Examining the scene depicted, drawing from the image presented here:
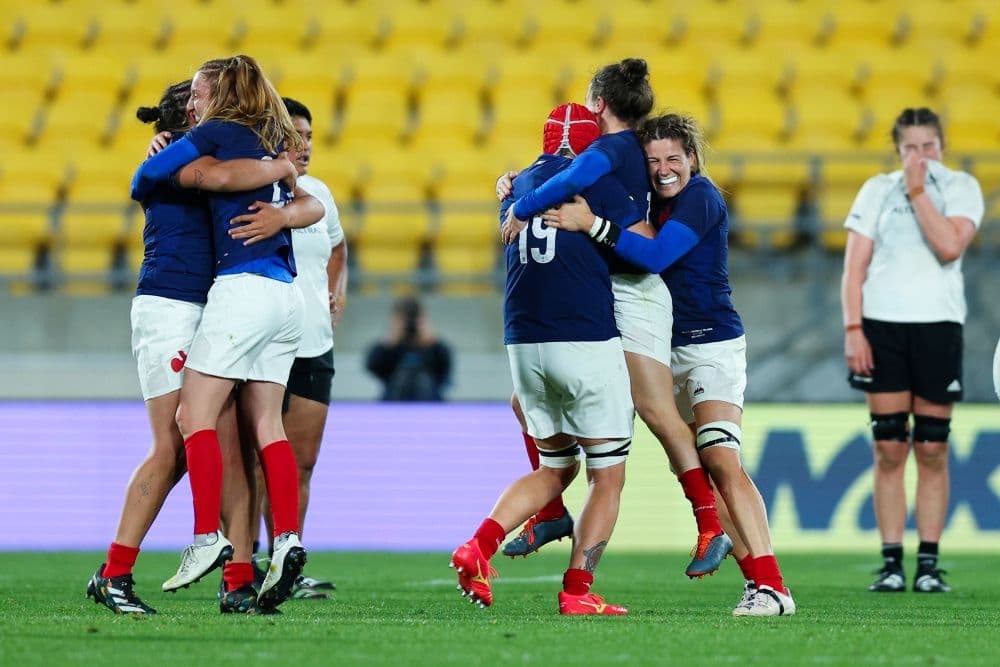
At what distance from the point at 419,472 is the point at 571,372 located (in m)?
4.45

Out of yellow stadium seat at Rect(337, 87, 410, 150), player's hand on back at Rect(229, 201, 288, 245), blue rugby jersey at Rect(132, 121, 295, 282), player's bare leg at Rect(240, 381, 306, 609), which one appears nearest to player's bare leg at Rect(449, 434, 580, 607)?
player's bare leg at Rect(240, 381, 306, 609)

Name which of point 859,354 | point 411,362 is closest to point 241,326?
point 859,354

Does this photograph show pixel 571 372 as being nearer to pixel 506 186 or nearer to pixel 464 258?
pixel 506 186

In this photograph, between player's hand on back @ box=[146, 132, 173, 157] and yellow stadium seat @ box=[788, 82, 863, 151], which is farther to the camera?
yellow stadium seat @ box=[788, 82, 863, 151]

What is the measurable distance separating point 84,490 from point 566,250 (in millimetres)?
5237

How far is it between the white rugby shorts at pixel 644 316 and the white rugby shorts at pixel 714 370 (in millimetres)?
119

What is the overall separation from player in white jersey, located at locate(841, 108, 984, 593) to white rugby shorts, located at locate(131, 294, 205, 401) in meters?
3.12

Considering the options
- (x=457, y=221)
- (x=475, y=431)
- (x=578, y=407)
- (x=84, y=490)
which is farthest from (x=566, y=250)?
(x=457, y=221)

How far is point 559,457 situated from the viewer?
539 cm

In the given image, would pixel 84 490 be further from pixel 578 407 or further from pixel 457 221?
pixel 578 407

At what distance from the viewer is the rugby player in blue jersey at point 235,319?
16.2ft

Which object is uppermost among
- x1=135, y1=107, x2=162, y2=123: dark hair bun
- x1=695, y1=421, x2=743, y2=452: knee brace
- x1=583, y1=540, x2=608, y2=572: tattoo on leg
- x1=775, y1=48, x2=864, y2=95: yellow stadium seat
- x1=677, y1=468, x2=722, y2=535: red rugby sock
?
x1=775, y1=48, x2=864, y2=95: yellow stadium seat

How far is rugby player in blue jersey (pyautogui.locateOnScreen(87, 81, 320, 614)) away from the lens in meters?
5.13

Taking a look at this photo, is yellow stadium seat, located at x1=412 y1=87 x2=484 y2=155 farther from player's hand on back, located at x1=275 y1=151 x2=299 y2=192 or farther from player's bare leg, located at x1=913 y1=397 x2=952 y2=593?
player's hand on back, located at x1=275 y1=151 x2=299 y2=192
